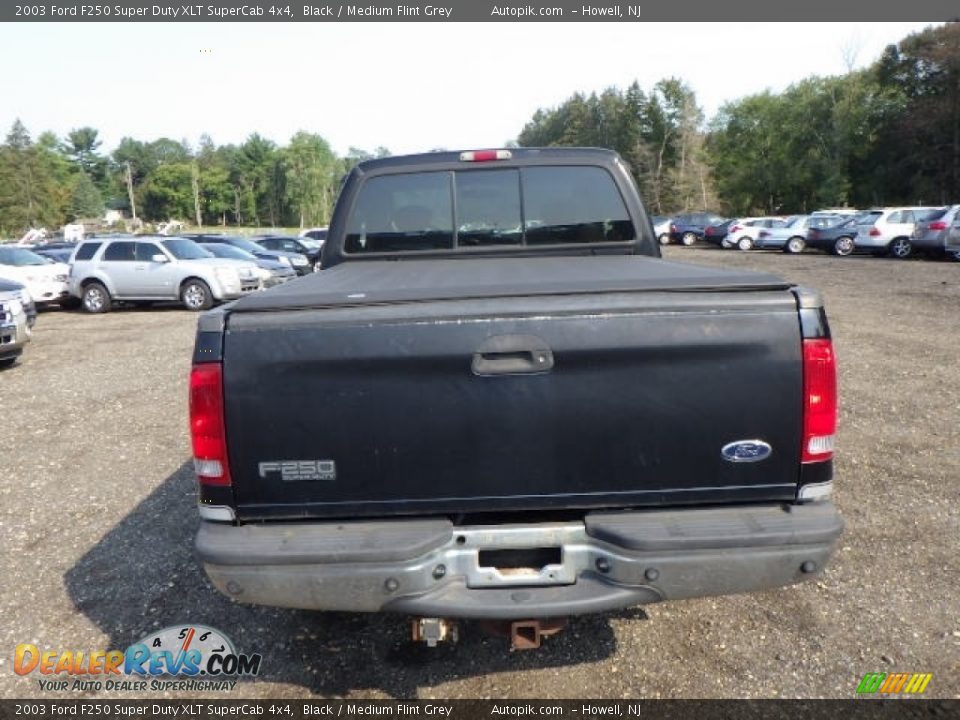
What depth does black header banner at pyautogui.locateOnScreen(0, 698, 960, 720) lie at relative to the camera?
2.71 m

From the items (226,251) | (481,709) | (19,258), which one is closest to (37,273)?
(19,258)

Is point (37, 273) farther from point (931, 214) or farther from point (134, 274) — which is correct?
point (931, 214)

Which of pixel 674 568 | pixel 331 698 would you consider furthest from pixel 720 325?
pixel 331 698

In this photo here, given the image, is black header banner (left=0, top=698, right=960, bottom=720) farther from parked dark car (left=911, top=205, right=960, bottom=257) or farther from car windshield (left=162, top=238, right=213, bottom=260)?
parked dark car (left=911, top=205, right=960, bottom=257)

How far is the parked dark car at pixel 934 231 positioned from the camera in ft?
68.7

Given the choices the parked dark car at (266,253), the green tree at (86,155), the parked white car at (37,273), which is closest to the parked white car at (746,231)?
the parked dark car at (266,253)

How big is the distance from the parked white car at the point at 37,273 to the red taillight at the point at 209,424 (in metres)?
A: 17.4

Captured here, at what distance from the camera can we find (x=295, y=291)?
278 centimetres

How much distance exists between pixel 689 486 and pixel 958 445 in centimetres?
460

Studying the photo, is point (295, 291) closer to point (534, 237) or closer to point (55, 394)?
point (534, 237)

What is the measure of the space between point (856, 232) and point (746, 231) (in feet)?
26.3

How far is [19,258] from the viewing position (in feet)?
55.8

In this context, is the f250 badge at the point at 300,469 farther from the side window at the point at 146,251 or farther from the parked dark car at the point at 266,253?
the parked dark car at the point at 266,253

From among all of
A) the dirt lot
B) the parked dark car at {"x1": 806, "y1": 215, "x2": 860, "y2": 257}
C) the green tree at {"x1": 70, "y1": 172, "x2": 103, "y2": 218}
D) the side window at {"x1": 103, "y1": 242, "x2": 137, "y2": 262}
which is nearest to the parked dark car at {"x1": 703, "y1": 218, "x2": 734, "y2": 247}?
the parked dark car at {"x1": 806, "y1": 215, "x2": 860, "y2": 257}
